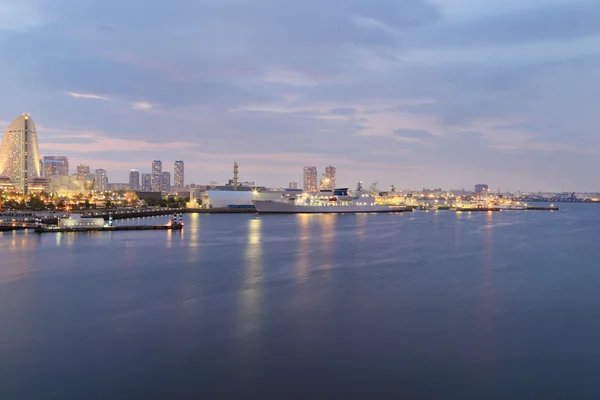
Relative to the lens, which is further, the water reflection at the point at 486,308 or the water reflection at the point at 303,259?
the water reflection at the point at 303,259

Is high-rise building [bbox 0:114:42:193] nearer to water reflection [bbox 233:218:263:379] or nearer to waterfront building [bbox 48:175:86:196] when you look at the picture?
waterfront building [bbox 48:175:86:196]

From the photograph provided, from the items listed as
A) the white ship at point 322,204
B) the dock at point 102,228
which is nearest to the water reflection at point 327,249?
the dock at point 102,228

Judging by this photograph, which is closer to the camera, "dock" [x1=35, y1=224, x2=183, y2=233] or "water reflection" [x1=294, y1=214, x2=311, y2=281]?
"water reflection" [x1=294, y1=214, x2=311, y2=281]

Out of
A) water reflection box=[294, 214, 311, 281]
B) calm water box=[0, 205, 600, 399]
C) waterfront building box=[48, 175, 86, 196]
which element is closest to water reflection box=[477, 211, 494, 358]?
calm water box=[0, 205, 600, 399]

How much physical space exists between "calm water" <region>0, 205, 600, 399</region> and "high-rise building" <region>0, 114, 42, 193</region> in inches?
3351

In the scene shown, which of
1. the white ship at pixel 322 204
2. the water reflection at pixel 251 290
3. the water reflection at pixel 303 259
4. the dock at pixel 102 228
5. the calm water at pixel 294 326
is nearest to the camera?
the calm water at pixel 294 326

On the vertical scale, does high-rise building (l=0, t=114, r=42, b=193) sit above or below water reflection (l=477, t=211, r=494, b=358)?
above

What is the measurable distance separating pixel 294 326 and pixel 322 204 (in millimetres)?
49651

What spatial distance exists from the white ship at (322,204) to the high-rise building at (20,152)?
60.7 metres

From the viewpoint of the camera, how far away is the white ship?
5638cm

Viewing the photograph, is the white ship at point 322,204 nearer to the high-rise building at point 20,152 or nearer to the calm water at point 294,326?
the calm water at point 294,326

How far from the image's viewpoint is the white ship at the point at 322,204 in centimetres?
5638

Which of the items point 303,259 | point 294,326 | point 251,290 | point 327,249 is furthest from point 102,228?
point 294,326

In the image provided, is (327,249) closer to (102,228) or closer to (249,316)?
(249,316)
